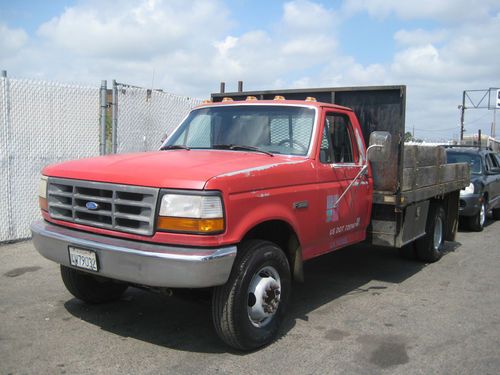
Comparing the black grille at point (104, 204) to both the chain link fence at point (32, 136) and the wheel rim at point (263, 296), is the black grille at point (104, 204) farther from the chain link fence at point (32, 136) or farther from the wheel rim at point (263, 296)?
the chain link fence at point (32, 136)

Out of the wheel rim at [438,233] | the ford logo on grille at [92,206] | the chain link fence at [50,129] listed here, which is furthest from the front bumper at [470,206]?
the ford logo on grille at [92,206]

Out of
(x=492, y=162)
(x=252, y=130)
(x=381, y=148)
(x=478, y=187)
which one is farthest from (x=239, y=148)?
(x=492, y=162)

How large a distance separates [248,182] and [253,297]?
935mm

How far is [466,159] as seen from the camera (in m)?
11.7

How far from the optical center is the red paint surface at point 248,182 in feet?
12.1

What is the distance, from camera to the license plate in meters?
3.88

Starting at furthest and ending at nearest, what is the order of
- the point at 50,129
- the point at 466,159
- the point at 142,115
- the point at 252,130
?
the point at 466,159 < the point at 142,115 < the point at 50,129 < the point at 252,130

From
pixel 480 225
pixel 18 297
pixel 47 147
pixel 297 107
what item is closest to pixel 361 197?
pixel 297 107

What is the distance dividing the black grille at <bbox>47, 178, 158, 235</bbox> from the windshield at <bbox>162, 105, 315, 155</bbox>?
138 cm

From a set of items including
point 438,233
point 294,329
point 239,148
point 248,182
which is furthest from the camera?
point 438,233

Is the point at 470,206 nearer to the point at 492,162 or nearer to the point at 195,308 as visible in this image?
the point at 492,162

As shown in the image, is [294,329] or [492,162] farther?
[492,162]

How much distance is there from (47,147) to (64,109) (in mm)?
694

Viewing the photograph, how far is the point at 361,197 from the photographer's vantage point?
18.2 ft
